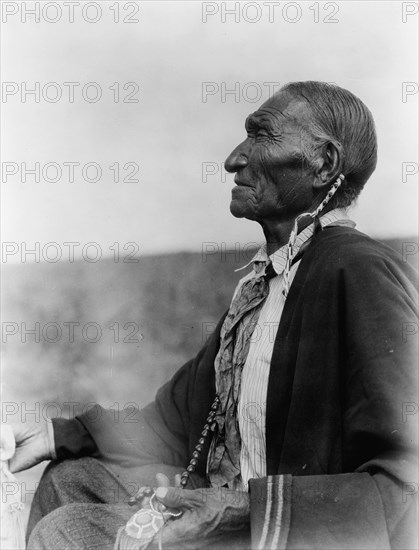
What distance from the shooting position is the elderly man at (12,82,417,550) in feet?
6.13

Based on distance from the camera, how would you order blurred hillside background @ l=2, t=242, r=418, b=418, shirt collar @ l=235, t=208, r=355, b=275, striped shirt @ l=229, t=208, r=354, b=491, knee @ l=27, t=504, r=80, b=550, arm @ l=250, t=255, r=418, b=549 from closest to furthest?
arm @ l=250, t=255, r=418, b=549 → knee @ l=27, t=504, r=80, b=550 → striped shirt @ l=229, t=208, r=354, b=491 → shirt collar @ l=235, t=208, r=355, b=275 → blurred hillside background @ l=2, t=242, r=418, b=418

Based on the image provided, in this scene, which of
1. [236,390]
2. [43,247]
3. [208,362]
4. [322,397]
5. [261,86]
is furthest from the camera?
[43,247]

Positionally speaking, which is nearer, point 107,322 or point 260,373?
point 260,373

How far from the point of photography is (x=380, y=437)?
6.23 ft

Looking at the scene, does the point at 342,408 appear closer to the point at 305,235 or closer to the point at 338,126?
the point at 305,235

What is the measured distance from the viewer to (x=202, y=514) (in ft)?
6.18

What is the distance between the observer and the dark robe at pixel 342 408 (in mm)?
1839

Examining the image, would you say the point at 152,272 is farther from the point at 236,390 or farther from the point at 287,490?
the point at 287,490

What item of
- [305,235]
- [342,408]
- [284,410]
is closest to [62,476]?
[284,410]

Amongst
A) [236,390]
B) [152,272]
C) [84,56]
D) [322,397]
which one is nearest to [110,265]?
[152,272]

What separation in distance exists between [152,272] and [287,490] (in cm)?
171

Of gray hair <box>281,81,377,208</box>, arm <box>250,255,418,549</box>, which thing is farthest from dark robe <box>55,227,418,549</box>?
gray hair <box>281,81,377,208</box>

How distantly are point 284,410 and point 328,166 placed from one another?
0.66 m

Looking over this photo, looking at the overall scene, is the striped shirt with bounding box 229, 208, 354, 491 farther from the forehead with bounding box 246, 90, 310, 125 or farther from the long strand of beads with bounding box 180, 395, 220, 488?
the forehead with bounding box 246, 90, 310, 125
